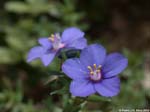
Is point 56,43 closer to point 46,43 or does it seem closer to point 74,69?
point 46,43

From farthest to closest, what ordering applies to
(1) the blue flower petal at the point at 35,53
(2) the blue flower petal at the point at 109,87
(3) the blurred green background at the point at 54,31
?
(3) the blurred green background at the point at 54,31 < (1) the blue flower petal at the point at 35,53 < (2) the blue flower petal at the point at 109,87

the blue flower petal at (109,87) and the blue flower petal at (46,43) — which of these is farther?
the blue flower petal at (46,43)

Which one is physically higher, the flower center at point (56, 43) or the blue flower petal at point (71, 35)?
the blue flower petal at point (71, 35)

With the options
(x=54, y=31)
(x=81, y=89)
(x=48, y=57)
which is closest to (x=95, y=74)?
(x=81, y=89)

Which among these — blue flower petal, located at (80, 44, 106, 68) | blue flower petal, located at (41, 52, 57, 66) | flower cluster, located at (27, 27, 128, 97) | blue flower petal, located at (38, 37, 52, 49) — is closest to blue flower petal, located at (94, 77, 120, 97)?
flower cluster, located at (27, 27, 128, 97)

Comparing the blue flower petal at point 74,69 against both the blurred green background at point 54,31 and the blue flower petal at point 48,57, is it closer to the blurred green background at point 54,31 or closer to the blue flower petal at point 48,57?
the blue flower petal at point 48,57

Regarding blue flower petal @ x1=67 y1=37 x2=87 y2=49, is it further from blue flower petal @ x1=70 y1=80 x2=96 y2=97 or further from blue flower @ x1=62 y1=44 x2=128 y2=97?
blue flower petal @ x1=70 y1=80 x2=96 y2=97

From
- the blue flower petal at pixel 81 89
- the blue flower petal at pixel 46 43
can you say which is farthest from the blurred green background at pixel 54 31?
the blue flower petal at pixel 81 89

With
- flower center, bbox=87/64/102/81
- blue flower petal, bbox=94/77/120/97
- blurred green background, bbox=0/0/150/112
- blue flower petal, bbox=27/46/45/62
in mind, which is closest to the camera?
blue flower petal, bbox=94/77/120/97

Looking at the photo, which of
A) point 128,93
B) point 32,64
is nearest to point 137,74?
point 128,93
